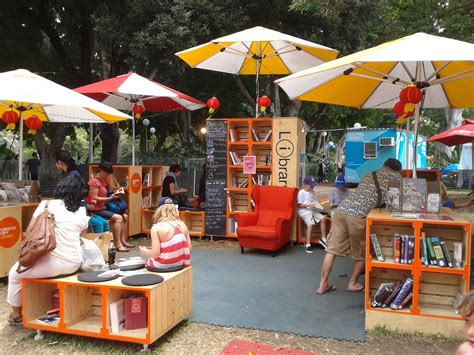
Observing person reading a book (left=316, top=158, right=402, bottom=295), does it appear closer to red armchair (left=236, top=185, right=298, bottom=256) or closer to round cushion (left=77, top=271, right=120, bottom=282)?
red armchair (left=236, top=185, right=298, bottom=256)

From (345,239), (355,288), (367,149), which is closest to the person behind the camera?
(345,239)

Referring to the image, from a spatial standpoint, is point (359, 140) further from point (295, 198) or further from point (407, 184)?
point (407, 184)

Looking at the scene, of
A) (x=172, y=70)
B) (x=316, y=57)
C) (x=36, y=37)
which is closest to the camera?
(x=316, y=57)

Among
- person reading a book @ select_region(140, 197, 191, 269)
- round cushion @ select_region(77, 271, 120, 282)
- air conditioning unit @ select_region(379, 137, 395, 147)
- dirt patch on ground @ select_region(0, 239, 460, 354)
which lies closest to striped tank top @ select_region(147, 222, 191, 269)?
person reading a book @ select_region(140, 197, 191, 269)

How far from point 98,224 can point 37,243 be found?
2869mm

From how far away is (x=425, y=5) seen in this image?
1022 cm

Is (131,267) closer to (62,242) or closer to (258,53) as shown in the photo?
(62,242)

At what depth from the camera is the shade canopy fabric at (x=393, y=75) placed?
4.00 meters

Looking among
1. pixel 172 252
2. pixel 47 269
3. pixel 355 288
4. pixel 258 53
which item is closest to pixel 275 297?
pixel 355 288

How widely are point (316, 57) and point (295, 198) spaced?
3.33 metres

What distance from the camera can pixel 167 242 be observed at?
13.9ft

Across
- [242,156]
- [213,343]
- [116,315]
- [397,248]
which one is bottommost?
[213,343]

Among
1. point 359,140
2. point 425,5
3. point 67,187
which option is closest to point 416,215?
point 67,187

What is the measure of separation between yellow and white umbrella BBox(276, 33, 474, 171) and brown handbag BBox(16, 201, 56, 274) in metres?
2.85
